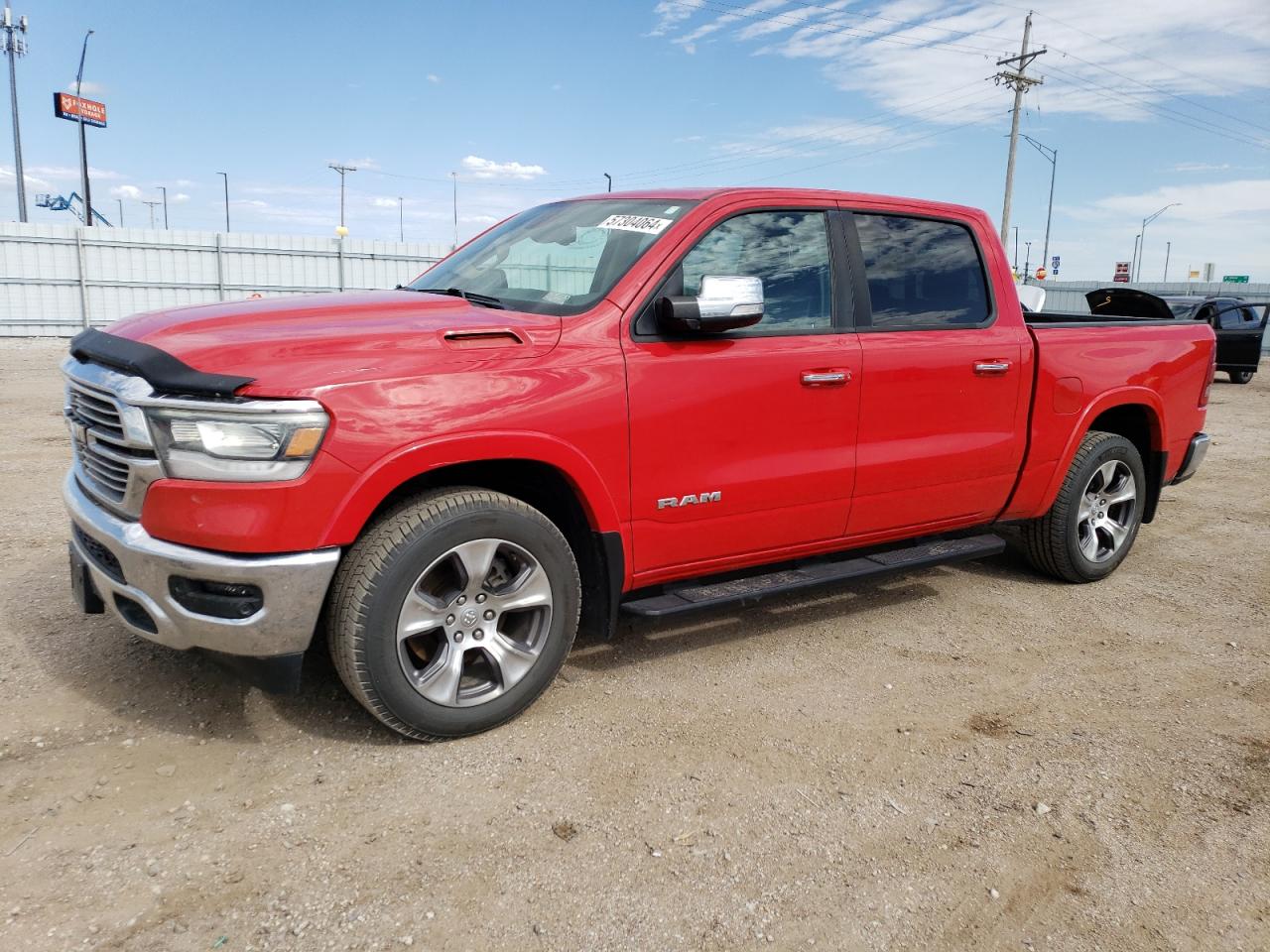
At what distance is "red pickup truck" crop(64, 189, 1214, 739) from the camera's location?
9.39 ft

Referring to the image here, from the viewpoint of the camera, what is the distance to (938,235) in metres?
4.58

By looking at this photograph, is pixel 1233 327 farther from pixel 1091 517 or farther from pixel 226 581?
pixel 226 581

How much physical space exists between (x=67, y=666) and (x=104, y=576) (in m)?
0.95

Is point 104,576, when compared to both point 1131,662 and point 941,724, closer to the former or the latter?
point 941,724

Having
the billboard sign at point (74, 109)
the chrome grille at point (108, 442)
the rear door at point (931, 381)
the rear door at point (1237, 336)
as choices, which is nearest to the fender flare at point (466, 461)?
the chrome grille at point (108, 442)

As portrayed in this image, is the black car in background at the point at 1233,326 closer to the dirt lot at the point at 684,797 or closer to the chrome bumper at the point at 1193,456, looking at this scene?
the chrome bumper at the point at 1193,456

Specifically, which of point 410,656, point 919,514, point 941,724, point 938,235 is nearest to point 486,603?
point 410,656

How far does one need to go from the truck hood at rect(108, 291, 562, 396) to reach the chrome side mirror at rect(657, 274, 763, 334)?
0.41 metres

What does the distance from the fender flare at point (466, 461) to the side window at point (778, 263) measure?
2.79ft

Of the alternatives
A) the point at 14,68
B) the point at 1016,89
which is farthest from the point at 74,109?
the point at 1016,89

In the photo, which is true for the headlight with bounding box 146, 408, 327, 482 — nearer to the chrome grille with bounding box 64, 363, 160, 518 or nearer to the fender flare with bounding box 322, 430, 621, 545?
the chrome grille with bounding box 64, 363, 160, 518

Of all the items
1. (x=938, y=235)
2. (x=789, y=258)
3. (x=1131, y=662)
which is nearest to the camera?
(x=789, y=258)

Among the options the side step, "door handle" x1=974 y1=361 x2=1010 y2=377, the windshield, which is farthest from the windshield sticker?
"door handle" x1=974 y1=361 x2=1010 y2=377

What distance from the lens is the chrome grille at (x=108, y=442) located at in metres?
2.86
